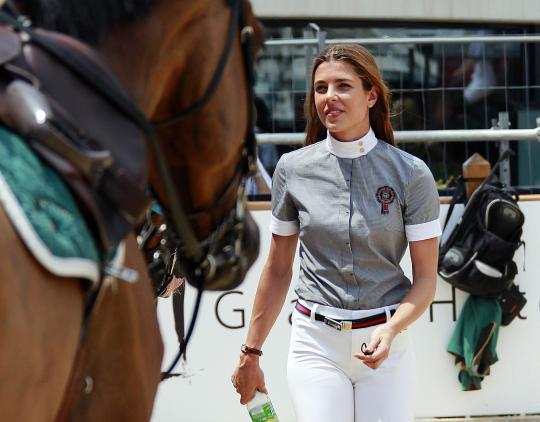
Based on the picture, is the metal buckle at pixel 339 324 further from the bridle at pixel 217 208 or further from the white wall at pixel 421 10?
the white wall at pixel 421 10

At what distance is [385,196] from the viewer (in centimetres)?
404

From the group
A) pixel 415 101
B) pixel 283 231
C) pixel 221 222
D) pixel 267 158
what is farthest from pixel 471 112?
pixel 221 222

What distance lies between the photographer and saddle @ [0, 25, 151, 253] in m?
2.10

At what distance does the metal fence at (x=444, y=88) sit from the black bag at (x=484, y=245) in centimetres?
91

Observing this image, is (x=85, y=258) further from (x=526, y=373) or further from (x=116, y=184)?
(x=526, y=373)

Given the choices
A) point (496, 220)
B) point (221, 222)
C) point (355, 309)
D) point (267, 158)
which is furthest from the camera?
point (267, 158)

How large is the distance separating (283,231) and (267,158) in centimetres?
402

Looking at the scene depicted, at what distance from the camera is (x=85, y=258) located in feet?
6.95

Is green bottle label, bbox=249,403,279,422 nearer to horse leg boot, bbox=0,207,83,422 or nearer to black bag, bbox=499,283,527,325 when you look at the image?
horse leg boot, bbox=0,207,83,422

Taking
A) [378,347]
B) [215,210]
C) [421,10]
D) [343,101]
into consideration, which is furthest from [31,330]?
[421,10]

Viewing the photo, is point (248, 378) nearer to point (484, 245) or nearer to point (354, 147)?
point (354, 147)

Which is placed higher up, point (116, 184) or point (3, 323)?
point (116, 184)

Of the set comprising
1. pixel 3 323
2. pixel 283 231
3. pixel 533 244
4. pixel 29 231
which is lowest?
pixel 533 244

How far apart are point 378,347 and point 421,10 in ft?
27.5
